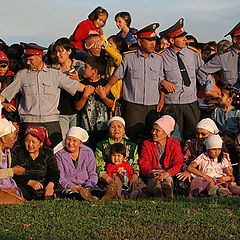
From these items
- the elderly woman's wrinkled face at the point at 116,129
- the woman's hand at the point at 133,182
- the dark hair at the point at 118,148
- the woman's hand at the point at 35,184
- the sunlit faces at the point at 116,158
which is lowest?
the woman's hand at the point at 133,182

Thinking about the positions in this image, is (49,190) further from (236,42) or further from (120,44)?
(236,42)

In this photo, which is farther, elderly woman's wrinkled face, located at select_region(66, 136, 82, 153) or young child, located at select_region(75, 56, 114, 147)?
young child, located at select_region(75, 56, 114, 147)

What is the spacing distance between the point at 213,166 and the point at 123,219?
2.76 meters

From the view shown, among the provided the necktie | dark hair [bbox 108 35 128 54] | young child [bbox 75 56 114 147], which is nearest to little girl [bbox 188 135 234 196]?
the necktie

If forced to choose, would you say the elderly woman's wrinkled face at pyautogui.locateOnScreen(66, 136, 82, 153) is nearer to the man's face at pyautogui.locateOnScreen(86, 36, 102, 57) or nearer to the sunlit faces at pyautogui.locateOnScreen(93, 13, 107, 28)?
the man's face at pyautogui.locateOnScreen(86, 36, 102, 57)

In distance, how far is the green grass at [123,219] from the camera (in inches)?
246

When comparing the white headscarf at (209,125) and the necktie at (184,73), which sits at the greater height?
the necktie at (184,73)

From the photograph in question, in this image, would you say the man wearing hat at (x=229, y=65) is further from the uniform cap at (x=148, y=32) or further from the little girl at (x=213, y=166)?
the little girl at (x=213, y=166)

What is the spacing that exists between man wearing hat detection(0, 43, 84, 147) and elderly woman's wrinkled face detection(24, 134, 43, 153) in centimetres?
71

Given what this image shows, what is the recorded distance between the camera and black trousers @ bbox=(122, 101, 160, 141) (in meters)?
9.77

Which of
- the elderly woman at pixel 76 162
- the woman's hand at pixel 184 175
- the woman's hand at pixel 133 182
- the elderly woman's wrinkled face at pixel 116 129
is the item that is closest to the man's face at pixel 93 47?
the elderly woman's wrinkled face at pixel 116 129

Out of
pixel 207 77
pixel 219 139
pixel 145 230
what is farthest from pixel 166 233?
pixel 207 77

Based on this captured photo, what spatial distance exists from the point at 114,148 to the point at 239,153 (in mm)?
2264

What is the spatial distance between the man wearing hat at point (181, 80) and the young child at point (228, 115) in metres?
0.42
